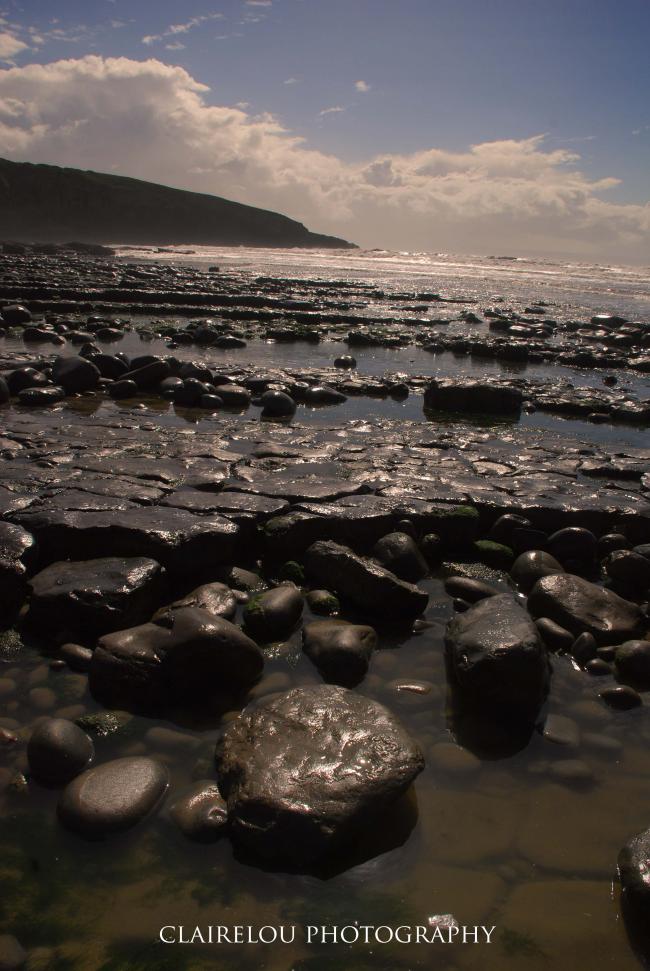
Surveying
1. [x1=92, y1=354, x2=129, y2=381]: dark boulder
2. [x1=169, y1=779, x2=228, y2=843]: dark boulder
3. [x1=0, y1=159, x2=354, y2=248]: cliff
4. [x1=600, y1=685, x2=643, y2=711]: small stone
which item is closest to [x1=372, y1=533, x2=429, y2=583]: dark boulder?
[x1=600, y1=685, x2=643, y2=711]: small stone

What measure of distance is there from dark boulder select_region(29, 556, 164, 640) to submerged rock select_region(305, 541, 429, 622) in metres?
0.84

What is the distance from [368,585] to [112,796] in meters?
1.49

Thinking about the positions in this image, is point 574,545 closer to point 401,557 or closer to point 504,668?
point 401,557

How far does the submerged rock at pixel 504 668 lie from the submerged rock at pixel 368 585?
0.46m

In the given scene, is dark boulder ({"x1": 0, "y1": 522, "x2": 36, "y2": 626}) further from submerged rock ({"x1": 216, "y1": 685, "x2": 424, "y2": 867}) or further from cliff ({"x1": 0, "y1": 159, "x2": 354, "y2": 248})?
cliff ({"x1": 0, "y1": 159, "x2": 354, "y2": 248})

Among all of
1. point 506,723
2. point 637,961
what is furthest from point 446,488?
point 637,961

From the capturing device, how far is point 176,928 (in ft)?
5.50

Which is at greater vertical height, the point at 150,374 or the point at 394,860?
the point at 150,374

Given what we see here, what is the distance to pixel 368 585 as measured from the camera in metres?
3.12

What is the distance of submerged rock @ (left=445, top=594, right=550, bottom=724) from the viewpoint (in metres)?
2.47

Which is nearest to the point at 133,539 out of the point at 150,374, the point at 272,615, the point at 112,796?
the point at 272,615

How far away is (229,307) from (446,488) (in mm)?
13253

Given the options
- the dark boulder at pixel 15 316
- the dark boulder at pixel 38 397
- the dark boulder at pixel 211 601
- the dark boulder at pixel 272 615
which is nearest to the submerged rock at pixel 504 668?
the dark boulder at pixel 272 615

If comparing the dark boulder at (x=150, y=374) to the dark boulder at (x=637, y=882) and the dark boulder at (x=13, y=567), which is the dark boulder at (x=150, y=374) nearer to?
the dark boulder at (x=13, y=567)
